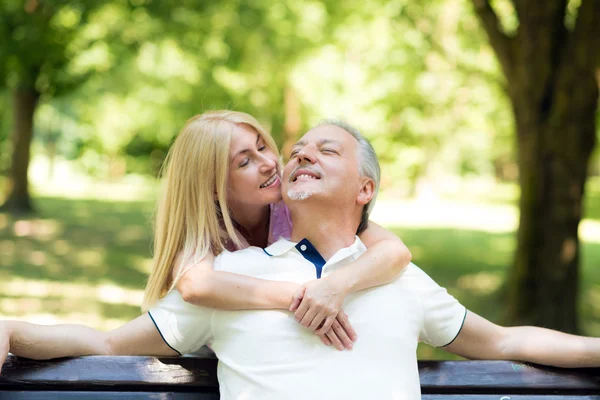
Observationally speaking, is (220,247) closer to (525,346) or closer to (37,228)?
(525,346)

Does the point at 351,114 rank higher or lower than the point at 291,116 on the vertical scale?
higher

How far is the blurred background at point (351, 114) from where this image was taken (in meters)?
7.75

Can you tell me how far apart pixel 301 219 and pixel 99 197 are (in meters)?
27.3

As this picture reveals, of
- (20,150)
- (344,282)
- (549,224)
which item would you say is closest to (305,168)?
(344,282)

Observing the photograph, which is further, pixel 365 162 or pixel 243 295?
pixel 365 162

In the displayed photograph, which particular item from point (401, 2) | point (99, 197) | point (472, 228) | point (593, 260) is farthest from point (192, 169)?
point (99, 197)

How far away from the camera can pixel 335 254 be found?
2611 millimetres

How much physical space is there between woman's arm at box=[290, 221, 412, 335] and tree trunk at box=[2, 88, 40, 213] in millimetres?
17761

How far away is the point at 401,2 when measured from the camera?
13.5m

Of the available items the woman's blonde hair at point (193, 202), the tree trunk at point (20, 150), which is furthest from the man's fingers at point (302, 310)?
the tree trunk at point (20, 150)

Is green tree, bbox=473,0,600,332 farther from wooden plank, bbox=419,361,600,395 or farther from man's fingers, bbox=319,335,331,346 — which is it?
man's fingers, bbox=319,335,331,346

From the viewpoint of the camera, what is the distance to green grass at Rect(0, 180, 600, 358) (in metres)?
8.52

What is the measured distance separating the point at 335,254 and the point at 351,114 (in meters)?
25.0

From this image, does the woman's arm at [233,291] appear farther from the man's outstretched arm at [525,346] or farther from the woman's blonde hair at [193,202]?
the man's outstretched arm at [525,346]
